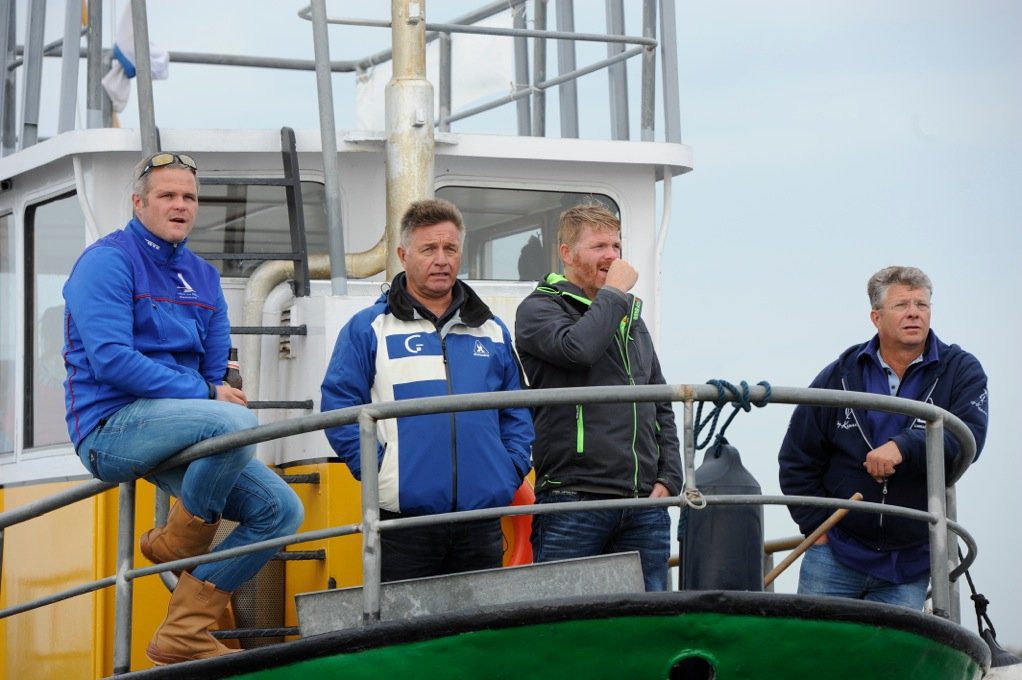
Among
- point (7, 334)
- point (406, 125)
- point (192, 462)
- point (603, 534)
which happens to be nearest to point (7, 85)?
point (7, 334)

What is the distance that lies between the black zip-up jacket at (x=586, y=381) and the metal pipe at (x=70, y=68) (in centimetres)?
286

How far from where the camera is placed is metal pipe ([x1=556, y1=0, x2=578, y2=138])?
948 cm

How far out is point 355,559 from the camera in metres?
6.78

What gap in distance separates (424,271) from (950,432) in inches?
76.3

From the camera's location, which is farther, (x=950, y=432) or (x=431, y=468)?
(x=950, y=432)

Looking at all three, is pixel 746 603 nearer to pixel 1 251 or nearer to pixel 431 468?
pixel 431 468

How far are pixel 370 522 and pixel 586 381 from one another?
1119 millimetres

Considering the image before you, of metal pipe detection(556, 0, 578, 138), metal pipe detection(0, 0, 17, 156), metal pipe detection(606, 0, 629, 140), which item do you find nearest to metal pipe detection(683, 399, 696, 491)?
metal pipe detection(606, 0, 629, 140)

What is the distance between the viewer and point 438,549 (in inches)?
217

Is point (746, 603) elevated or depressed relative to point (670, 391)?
depressed

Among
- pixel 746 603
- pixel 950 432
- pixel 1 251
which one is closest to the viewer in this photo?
pixel 746 603

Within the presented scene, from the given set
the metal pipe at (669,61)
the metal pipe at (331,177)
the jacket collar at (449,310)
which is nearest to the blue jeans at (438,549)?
the jacket collar at (449,310)

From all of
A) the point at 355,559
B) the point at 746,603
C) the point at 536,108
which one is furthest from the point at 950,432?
the point at 536,108

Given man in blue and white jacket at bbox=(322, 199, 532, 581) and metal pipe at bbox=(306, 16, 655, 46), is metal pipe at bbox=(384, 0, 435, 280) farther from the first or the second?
man in blue and white jacket at bbox=(322, 199, 532, 581)
